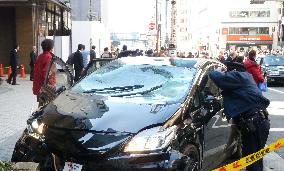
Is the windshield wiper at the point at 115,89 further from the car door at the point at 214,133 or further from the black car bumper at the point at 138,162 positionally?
the black car bumper at the point at 138,162

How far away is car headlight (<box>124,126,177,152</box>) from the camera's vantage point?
451cm

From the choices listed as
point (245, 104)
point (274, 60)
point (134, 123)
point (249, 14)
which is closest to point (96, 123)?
point (134, 123)

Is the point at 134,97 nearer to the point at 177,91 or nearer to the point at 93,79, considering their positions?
the point at 177,91

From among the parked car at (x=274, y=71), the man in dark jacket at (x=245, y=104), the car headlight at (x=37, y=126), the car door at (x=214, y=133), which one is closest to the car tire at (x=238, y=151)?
the car door at (x=214, y=133)

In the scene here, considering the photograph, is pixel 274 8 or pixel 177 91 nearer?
pixel 177 91

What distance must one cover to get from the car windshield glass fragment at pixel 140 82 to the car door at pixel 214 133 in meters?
0.27

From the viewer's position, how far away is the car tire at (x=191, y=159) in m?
4.78

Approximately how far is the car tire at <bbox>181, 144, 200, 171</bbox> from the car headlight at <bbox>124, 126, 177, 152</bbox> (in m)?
0.30

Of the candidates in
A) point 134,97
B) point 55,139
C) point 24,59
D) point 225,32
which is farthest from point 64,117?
point 225,32

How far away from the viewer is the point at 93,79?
6.31 meters

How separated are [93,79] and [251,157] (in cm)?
224

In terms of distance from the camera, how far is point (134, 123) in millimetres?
4715

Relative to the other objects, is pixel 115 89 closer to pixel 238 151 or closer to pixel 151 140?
pixel 151 140

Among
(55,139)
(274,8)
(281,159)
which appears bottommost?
(281,159)
